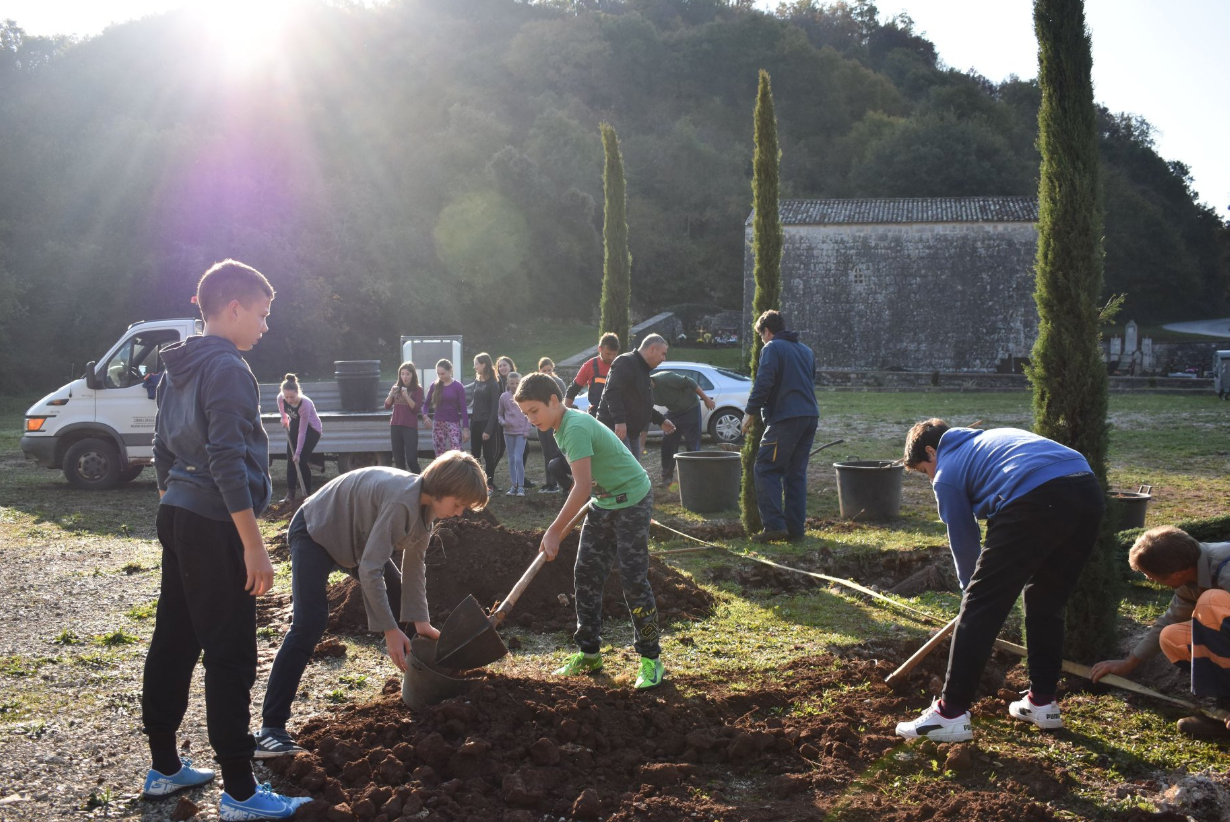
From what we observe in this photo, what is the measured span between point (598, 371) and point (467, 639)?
758 cm

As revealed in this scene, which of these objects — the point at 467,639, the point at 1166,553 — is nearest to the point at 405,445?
the point at 467,639

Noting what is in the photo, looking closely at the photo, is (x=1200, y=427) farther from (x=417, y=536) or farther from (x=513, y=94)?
(x=513, y=94)

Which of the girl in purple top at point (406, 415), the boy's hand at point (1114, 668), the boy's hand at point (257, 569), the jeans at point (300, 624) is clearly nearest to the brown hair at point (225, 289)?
the boy's hand at point (257, 569)

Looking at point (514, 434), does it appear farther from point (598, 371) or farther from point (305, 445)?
point (305, 445)

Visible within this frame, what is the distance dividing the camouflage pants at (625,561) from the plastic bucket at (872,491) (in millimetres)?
5646

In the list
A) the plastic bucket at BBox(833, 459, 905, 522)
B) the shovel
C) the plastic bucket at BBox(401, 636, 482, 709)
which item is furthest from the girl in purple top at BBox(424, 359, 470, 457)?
the plastic bucket at BBox(401, 636, 482, 709)

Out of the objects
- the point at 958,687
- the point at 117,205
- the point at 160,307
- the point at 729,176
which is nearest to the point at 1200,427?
the point at 958,687

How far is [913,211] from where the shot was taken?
152 ft

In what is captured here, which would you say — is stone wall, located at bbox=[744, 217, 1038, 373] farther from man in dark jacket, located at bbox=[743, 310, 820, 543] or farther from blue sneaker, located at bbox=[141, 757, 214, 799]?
blue sneaker, located at bbox=[141, 757, 214, 799]

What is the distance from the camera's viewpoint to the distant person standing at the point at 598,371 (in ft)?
37.6

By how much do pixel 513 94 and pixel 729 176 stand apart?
55.7 ft

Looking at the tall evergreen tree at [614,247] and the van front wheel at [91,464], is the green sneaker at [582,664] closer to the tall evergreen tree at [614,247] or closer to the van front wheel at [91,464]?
the tall evergreen tree at [614,247]

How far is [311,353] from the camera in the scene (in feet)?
119

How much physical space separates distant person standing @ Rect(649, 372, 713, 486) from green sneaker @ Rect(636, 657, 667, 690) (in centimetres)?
766
